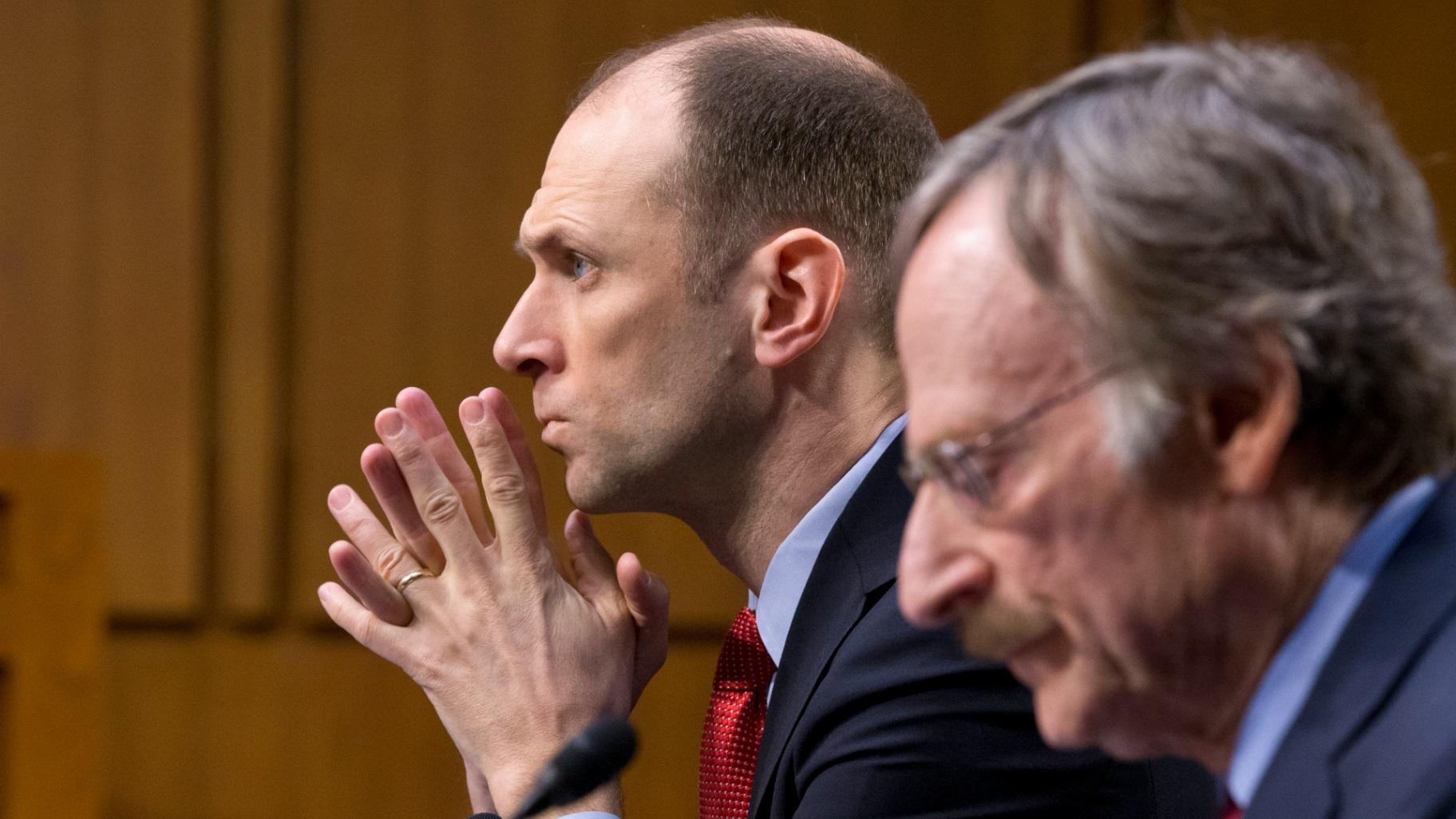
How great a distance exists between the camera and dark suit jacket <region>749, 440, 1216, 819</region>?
1142 millimetres

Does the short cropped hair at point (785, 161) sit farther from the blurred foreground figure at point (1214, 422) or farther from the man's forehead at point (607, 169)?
the blurred foreground figure at point (1214, 422)

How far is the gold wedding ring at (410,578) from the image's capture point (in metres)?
1.43

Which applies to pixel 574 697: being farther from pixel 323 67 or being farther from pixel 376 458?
pixel 323 67

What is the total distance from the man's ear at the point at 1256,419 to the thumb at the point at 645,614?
0.76 metres

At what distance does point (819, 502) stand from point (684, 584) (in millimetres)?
1281

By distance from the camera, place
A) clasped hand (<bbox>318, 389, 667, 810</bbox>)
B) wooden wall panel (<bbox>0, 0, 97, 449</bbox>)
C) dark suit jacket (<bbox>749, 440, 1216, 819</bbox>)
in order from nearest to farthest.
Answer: dark suit jacket (<bbox>749, 440, 1216, 819</bbox>) → clasped hand (<bbox>318, 389, 667, 810</bbox>) → wooden wall panel (<bbox>0, 0, 97, 449</bbox>)

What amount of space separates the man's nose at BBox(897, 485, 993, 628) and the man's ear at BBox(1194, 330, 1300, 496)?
0.13m

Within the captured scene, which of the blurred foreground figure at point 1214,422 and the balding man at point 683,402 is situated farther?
the balding man at point 683,402

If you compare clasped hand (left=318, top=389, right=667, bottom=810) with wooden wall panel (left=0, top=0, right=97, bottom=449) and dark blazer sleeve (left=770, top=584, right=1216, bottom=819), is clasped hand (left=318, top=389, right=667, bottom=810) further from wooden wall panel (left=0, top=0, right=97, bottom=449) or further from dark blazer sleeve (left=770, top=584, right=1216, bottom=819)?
wooden wall panel (left=0, top=0, right=97, bottom=449)

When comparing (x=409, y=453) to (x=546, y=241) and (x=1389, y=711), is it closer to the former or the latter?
(x=546, y=241)

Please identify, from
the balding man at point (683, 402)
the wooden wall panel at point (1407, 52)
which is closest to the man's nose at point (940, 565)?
the balding man at point (683, 402)

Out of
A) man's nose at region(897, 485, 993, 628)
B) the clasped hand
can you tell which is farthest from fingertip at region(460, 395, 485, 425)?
man's nose at region(897, 485, 993, 628)

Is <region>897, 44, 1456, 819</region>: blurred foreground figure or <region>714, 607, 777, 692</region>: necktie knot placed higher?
<region>897, 44, 1456, 819</region>: blurred foreground figure

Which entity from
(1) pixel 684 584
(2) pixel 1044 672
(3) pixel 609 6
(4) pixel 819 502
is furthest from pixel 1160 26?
(2) pixel 1044 672
